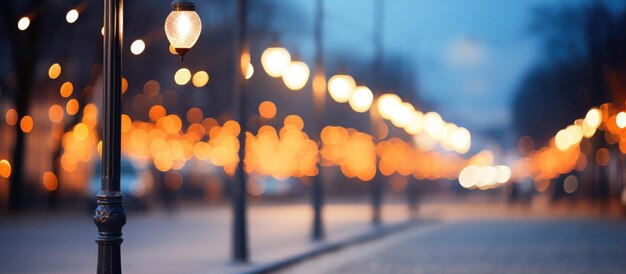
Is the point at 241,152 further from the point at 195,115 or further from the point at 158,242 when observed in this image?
the point at 195,115

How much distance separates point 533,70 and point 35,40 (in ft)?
214

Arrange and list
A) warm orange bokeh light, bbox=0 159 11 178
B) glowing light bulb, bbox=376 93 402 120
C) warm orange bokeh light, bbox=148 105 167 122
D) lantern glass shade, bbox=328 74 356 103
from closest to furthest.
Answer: lantern glass shade, bbox=328 74 356 103
glowing light bulb, bbox=376 93 402 120
warm orange bokeh light, bbox=0 159 11 178
warm orange bokeh light, bbox=148 105 167 122

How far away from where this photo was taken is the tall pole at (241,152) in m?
23.0

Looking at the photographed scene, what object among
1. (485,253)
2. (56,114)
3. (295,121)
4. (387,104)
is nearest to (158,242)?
(485,253)

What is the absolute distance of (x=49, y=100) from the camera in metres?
59.8

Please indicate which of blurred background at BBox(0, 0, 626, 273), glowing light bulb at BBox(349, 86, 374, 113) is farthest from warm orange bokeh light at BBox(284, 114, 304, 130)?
glowing light bulb at BBox(349, 86, 374, 113)

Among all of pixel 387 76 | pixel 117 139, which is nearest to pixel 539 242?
pixel 117 139

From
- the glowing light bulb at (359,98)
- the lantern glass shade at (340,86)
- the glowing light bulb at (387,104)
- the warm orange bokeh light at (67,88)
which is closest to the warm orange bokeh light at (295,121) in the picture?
the warm orange bokeh light at (67,88)

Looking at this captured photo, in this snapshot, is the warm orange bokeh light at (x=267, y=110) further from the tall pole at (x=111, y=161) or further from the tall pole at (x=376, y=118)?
the tall pole at (x=111, y=161)

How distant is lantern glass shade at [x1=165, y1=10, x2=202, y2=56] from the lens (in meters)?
14.4

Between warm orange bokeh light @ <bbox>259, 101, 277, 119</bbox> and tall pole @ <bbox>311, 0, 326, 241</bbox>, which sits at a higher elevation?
warm orange bokeh light @ <bbox>259, 101, 277, 119</bbox>

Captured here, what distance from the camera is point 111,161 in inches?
547

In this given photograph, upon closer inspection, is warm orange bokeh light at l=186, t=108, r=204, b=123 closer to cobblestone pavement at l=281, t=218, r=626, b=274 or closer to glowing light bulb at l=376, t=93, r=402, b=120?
glowing light bulb at l=376, t=93, r=402, b=120

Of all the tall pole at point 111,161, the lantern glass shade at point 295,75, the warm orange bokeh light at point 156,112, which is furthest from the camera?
the warm orange bokeh light at point 156,112
